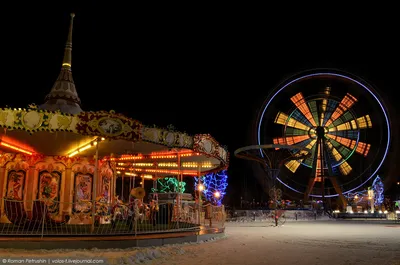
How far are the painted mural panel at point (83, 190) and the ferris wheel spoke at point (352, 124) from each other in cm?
3483

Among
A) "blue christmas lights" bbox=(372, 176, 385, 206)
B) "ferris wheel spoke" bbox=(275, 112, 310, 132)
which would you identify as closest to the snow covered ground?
"ferris wheel spoke" bbox=(275, 112, 310, 132)

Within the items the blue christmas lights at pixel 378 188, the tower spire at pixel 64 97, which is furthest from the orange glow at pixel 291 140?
the tower spire at pixel 64 97

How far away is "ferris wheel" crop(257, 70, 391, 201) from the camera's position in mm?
40812

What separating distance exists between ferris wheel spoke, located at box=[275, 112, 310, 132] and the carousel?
89.8ft

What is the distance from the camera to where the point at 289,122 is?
42719mm

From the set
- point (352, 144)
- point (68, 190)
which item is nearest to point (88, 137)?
point (68, 190)

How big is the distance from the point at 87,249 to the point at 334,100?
39215mm

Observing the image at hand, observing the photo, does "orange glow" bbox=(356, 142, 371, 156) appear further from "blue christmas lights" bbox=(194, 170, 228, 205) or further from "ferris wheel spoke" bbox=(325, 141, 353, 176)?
"blue christmas lights" bbox=(194, 170, 228, 205)

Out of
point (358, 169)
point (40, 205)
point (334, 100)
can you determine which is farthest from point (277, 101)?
point (40, 205)

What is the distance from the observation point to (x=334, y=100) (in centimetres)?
4284

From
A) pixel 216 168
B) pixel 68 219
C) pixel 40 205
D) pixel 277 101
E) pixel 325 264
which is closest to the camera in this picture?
pixel 325 264

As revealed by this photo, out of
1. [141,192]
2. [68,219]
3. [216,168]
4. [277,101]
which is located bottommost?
[68,219]

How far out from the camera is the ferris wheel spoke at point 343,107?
1640 inches

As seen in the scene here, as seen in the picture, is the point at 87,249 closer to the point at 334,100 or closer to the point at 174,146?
the point at 174,146
